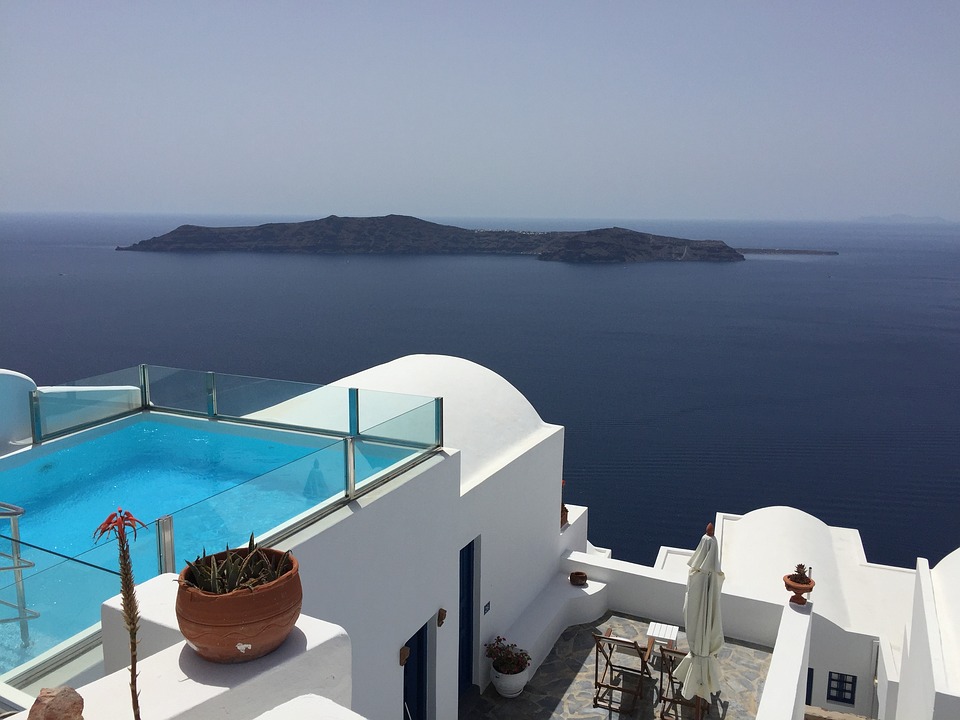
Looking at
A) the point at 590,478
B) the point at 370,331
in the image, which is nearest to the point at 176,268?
the point at 370,331

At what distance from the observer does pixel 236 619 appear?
269cm

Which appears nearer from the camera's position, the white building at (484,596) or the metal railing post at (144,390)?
the white building at (484,596)

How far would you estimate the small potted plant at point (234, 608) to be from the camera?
2.69 metres

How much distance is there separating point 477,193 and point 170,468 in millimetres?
133678

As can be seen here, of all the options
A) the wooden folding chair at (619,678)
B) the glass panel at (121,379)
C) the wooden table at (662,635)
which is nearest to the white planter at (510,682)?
the wooden folding chair at (619,678)

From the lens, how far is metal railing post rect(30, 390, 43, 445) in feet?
24.2

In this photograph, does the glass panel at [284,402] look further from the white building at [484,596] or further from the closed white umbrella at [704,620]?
the closed white umbrella at [704,620]

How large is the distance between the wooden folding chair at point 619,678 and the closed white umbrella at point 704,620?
0.73 m

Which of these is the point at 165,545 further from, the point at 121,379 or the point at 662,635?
the point at 662,635

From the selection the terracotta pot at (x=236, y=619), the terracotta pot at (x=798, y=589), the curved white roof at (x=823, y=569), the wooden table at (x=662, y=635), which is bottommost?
the curved white roof at (x=823, y=569)

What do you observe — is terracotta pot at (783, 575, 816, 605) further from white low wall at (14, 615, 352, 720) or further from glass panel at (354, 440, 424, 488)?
white low wall at (14, 615, 352, 720)

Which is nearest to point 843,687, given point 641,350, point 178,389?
point 178,389

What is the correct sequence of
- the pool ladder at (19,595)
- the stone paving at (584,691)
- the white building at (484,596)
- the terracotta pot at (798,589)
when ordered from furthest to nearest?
the terracotta pot at (798,589) < the stone paving at (584,691) < the pool ladder at (19,595) < the white building at (484,596)

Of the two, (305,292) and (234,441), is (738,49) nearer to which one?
(305,292)
